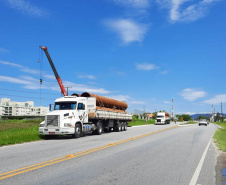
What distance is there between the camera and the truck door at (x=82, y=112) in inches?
773

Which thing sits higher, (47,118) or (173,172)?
(47,118)

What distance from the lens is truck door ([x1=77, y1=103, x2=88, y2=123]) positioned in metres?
19.6

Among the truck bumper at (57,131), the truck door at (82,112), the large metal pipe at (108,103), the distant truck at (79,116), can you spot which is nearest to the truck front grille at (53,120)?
the distant truck at (79,116)

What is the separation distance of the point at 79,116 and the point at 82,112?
2.00 ft

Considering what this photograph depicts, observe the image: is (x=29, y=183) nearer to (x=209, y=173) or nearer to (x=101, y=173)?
(x=101, y=173)

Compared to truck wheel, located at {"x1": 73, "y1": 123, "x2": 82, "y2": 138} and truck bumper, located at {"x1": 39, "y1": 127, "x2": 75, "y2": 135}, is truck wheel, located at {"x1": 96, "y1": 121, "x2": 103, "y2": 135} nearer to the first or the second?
truck wheel, located at {"x1": 73, "y1": 123, "x2": 82, "y2": 138}

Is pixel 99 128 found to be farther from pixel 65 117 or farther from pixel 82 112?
pixel 65 117

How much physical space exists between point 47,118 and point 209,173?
1313 centimetres

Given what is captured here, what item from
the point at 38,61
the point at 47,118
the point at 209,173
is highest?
the point at 38,61

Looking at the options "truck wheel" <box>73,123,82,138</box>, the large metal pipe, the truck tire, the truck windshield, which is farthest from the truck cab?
the truck tire

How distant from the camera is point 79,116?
19453 millimetres

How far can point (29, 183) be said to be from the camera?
5770 mm

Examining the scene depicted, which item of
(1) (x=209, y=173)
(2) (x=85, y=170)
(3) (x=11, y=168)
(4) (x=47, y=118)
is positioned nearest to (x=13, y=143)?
(4) (x=47, y=118)

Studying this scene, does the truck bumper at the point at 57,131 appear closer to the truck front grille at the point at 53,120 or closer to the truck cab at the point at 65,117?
the truck cab at the point at 65,117
